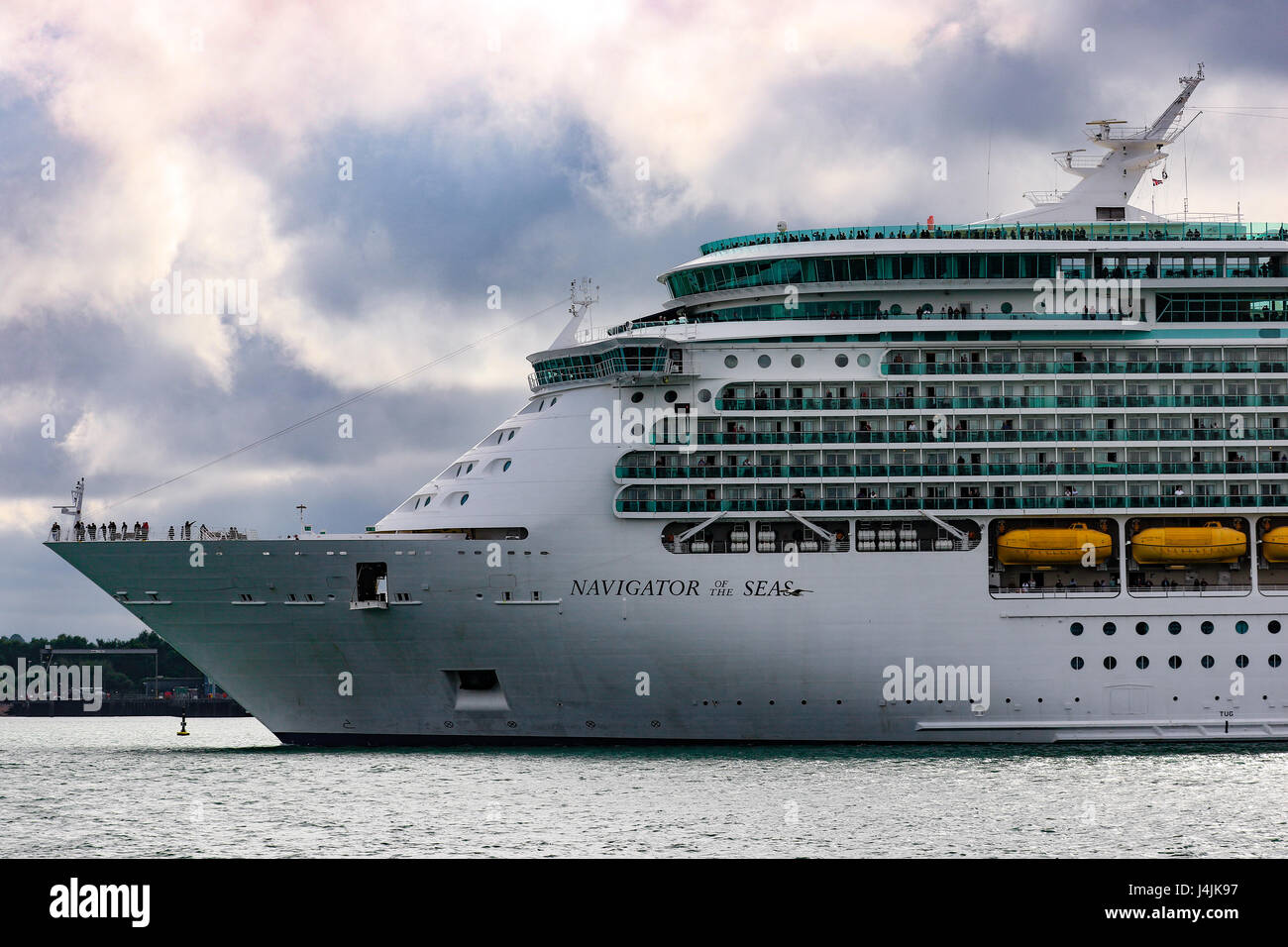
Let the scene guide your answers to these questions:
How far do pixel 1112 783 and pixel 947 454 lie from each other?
12.3 meters

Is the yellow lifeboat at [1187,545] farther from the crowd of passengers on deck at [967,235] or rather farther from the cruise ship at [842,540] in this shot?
the crowd of passengers on deck at [967,235]

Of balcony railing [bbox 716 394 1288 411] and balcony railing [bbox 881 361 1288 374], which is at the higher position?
balcony railing [bbox 881 361 1288 374]

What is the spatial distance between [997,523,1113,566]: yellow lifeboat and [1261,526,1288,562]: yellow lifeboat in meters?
5.00

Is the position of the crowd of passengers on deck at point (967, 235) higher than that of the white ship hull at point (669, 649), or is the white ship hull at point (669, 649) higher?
the crowd of passengers on deck at point (967, 235)

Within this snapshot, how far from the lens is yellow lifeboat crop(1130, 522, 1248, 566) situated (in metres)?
46.6

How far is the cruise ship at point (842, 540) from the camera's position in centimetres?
4494

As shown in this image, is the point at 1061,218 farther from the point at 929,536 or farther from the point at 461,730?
the point at 461,730

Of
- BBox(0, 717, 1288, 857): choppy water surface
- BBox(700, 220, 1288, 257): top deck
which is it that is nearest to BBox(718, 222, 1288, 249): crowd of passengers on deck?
BBox(700, 220, 1288, 257): top deck

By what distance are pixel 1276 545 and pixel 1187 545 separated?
292 centimetres

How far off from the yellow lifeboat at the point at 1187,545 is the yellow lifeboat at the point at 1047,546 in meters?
1.19

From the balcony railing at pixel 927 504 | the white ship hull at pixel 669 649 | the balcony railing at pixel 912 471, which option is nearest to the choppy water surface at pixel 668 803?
the white ship hull at pixel 669 649

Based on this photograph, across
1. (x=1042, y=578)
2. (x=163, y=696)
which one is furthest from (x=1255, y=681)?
(x=163, y=696)

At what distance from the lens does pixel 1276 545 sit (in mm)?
47156

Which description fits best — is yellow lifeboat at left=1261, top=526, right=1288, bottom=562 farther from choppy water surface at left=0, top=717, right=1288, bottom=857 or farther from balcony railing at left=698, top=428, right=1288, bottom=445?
choppy water surface at left=0, top=717, right=1288, bottom=857
